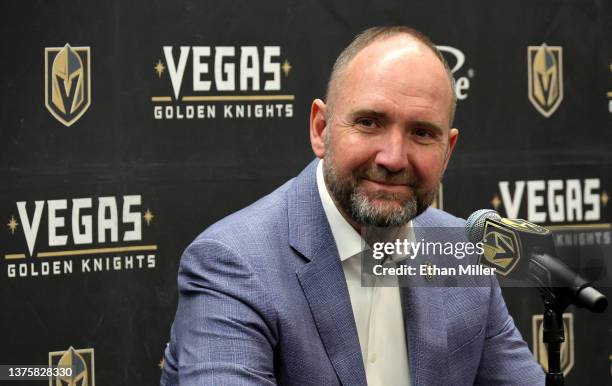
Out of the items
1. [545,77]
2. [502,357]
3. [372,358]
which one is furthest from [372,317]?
[545,77]

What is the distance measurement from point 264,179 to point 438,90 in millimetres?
1705

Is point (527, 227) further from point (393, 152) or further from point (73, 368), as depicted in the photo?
point (73, 368)

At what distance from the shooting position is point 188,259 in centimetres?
229

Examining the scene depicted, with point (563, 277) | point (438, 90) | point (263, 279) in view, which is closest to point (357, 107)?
point (438, 90)

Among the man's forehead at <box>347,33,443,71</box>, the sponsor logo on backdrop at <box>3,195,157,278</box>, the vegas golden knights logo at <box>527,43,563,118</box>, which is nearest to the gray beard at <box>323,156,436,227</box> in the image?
the man's forehead at <box>347,33,443,71</box>

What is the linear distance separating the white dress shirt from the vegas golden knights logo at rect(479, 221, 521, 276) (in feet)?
1.39

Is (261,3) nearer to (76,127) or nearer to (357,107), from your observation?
(76,127)

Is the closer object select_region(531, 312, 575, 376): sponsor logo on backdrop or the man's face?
the man's face

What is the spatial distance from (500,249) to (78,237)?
1.97m

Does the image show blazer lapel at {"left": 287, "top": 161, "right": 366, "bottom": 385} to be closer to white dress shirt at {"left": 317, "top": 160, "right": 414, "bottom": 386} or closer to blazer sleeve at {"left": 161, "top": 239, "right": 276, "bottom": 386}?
white dress shirt at {"left": 317, "top": 160, "right": 414, "bottom": 386}

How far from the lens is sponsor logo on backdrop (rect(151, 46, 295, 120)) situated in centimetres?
365

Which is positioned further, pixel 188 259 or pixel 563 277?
pixel 188 259

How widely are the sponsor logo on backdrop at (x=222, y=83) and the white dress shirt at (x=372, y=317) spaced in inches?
54.5

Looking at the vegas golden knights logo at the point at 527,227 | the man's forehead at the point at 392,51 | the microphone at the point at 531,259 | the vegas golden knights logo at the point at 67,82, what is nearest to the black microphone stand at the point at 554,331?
the microphone at the point at 531,259
